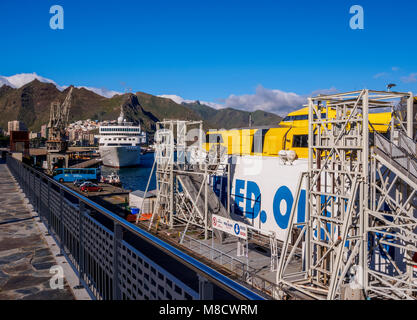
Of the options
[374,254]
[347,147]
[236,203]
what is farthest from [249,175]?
[347,147]

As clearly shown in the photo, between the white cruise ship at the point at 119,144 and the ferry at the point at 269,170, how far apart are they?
75.2 m

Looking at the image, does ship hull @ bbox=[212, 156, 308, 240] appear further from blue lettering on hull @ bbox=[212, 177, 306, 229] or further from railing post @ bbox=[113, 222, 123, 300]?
railing post @ bbox=[113, 222, 123, 300]

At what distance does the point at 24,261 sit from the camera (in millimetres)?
6211

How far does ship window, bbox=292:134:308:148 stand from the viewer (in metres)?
21.5

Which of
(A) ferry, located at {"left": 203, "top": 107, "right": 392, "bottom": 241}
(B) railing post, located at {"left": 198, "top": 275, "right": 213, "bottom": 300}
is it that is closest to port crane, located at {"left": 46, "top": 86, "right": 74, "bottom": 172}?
(A) ferry, located at {"left": 203, "top": 107, "right": 392, "bottom": 241}

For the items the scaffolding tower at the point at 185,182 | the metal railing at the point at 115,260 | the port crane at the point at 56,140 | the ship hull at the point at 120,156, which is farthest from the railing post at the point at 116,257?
the ship hull at the point at 120,156

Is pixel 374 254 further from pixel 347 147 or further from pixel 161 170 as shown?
pixel 161 170

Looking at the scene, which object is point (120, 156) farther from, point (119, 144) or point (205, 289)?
point (205, 289)

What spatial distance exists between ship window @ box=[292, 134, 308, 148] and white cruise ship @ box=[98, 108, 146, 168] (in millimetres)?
81463

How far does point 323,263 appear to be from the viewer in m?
14.1

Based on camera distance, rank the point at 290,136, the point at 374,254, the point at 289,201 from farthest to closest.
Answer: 1. the point at 290,136
2. the point at 289,201
3. the point at 374,254
